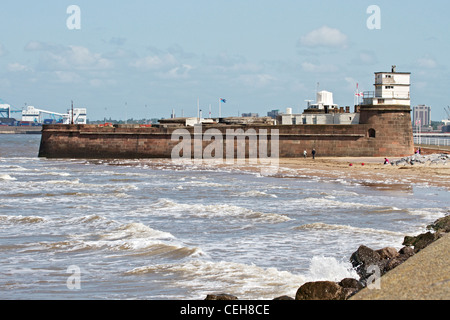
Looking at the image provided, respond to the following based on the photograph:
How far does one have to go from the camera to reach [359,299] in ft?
28.0

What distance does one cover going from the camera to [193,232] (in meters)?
17.9

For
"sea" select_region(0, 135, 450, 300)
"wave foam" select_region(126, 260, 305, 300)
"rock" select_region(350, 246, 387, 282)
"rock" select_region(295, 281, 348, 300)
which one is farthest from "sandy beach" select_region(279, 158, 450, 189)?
"rock" select_region(295, 281, 348, 300)

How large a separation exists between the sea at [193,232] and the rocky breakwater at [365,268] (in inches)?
16.2

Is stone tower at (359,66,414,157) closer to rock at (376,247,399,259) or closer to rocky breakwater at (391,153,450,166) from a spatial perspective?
rocky breakwater at (391,153,450,166)

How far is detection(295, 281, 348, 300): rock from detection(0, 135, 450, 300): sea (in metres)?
1.22

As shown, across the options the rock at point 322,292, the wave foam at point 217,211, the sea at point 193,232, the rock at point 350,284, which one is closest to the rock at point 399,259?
the sea at point 193,232

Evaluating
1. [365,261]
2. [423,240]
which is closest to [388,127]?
[423,240]

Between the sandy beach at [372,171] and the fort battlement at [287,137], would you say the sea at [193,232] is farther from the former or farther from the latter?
the fort battlement at [287,137]

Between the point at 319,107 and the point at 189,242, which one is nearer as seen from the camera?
the point at 189,242

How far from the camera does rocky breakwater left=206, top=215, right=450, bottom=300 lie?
9.70 metres

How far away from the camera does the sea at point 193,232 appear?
1214 cm
